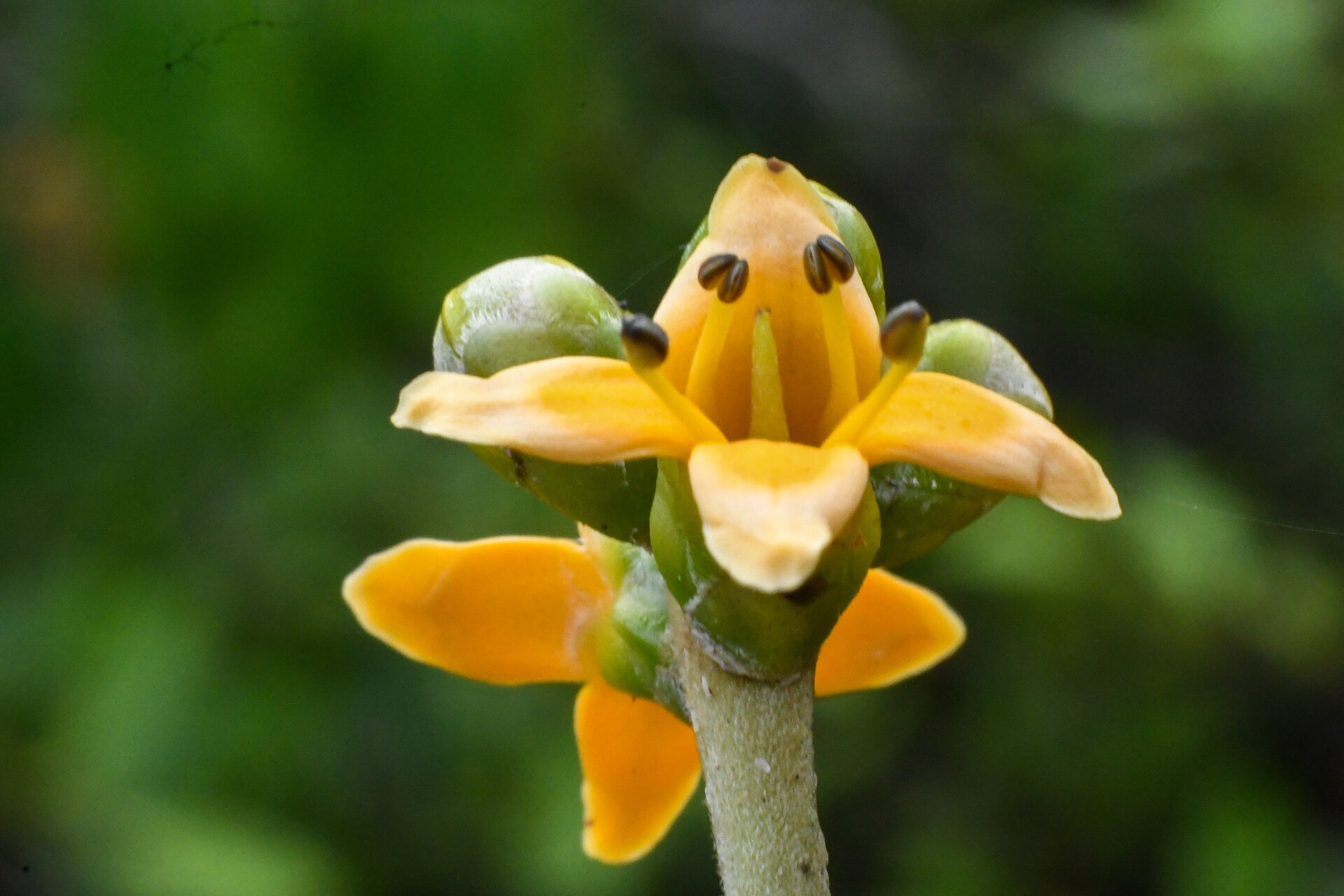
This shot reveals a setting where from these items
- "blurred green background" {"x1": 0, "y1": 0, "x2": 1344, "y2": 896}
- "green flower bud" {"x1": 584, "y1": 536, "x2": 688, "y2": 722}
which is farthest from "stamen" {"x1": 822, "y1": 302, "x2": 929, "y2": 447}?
"blurred green background" {"x1": 0, "y1": 0, "x2": 1344, "y2": 896}

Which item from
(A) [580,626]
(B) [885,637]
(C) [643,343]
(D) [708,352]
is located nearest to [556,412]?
(C) [643,343]

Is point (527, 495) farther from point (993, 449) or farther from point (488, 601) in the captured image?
point (993, 449)

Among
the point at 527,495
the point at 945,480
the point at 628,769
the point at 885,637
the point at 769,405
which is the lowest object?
the point at 527,495

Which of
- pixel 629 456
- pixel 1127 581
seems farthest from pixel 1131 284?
pixel 629 456

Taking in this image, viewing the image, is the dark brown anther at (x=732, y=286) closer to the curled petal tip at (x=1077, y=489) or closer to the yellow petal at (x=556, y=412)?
the yellow petal at (x=556, y=412)

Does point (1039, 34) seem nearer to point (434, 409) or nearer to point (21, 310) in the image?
point (21, 310)

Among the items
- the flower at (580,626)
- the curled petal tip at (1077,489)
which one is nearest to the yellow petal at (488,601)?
the flower at (580,626)

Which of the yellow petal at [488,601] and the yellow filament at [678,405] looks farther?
the yellow petal at [488,601]
